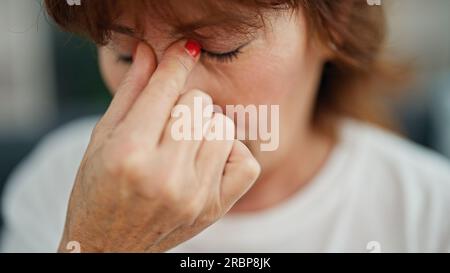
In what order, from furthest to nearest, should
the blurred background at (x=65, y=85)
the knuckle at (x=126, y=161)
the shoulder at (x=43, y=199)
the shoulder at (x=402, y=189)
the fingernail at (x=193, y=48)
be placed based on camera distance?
the blurred background at (x=65, y=85) < the shoulder at (x=43, y=199) < the shoulder at (x=402, y=189) < the fingernail at (x=193, y=48) < the knuckle at (x=126, y=161)

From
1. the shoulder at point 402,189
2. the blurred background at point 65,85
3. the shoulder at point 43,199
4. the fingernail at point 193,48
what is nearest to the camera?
the fingernail at point 193,48

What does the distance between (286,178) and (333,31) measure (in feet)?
0.93

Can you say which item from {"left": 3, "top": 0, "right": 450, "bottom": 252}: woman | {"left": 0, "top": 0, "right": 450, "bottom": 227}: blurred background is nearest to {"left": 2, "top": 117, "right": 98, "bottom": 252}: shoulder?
{"left": 3, "top": 0, "right": 450, "bottom": 252}: woman

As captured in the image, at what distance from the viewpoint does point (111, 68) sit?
71 centimetres

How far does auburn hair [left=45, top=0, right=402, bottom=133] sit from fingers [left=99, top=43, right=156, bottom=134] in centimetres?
4

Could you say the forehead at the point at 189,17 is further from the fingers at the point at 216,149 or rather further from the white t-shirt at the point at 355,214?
the white t-shirt at the point at 355,214

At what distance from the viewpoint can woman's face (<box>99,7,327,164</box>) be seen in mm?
595

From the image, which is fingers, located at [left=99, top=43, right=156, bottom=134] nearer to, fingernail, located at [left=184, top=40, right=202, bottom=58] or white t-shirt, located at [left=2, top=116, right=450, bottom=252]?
fingernail, located at [left=184, top=40, right=202, bottom=58]

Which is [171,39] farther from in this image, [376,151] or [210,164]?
[376,151]

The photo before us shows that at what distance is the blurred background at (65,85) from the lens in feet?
4.97

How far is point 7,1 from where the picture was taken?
5.72ft

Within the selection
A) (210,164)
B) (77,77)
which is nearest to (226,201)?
(210,164)

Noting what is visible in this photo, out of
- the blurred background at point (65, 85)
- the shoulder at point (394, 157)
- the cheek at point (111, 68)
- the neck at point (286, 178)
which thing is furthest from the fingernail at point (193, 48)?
the blurred background at point (65, 85)

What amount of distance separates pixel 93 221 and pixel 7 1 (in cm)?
143
